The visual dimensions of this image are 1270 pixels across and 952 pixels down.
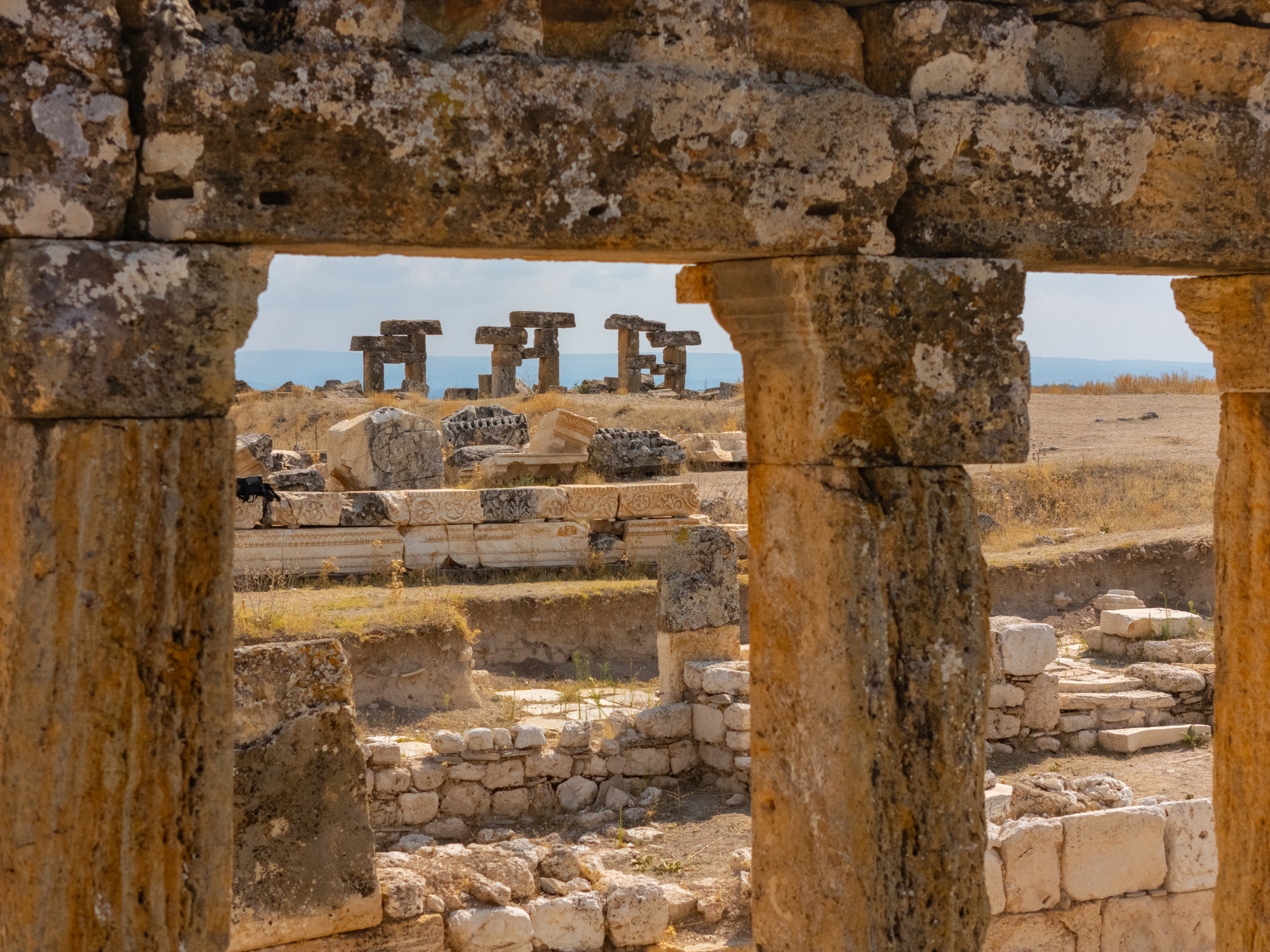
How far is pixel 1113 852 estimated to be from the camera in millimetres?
6645

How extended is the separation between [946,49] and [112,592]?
9.80 feet

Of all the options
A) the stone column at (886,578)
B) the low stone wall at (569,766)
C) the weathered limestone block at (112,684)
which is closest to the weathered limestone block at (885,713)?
the stone column at (886,578)

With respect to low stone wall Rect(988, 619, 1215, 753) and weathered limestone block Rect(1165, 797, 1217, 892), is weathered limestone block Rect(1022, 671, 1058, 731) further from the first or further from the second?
weathered limestone block Rect(1165, 797, 1217, 892)

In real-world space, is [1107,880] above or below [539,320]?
below

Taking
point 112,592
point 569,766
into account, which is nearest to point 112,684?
point 112,592

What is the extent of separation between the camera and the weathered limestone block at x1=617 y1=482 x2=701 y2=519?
14.7 meters

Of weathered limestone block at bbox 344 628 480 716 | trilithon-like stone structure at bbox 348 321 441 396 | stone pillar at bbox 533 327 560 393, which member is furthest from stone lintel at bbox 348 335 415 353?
weathered limestone block at bbox 344 628 480 716

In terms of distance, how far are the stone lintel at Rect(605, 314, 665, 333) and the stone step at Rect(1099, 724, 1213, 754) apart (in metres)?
26.8

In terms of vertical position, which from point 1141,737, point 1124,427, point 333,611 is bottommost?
point 1141,737

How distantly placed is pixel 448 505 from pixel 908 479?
10678mm

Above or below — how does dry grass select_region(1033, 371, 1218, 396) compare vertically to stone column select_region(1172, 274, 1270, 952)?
above

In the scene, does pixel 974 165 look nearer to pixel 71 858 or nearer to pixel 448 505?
pixel 71 858

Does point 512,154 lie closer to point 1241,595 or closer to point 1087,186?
point 1087,186

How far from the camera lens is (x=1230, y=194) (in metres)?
4.12
